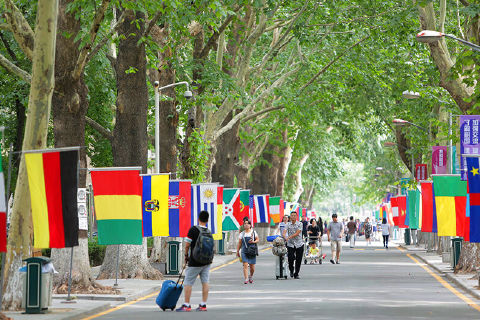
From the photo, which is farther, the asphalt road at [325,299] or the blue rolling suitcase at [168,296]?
the blue rolling suitcase at [168,296]

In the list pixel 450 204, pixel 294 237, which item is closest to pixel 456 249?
pixel 450 204

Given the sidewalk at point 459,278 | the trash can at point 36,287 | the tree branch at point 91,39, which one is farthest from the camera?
the sidewalk at point 459,278

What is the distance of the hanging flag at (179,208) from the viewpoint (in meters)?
22.3

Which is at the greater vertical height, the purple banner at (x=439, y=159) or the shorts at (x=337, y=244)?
the purple banner at (x=439, y=159)

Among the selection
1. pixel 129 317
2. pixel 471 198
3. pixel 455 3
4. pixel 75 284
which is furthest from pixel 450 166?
pixel 129 317

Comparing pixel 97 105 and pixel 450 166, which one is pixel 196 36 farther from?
pixel 450 166

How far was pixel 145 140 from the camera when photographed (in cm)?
2284

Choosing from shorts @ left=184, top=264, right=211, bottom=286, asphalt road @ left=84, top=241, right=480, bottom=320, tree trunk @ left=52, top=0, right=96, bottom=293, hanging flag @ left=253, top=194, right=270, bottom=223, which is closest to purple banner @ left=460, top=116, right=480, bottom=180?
asphalt road @ left=84, top=241, right=480, bottom=320

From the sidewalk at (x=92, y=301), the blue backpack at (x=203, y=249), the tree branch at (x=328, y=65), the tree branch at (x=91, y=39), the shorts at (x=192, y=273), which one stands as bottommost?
the sidewalk at (x=92, y=301)

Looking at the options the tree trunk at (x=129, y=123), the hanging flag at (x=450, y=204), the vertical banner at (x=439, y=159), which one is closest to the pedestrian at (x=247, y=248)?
the tree trunk at (x=129, y=123)

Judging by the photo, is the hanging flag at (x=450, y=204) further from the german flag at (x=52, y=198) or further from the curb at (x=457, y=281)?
the german flag at (x=52, y=198)

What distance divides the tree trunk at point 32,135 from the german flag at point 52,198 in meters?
0.61

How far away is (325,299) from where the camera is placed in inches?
670

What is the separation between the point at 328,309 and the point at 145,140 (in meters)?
9.41
